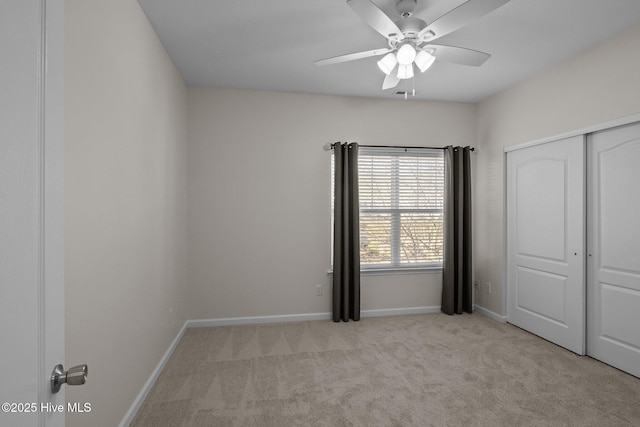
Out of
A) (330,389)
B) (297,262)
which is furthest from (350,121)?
(330,389)

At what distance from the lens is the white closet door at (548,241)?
10.2 ft

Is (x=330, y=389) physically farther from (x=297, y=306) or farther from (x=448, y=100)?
(x=448, y=100)

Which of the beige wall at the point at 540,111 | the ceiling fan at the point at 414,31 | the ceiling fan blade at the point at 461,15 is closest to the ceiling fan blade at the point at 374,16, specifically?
the ceiling fan at the point at 414,31

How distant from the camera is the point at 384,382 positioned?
255cm

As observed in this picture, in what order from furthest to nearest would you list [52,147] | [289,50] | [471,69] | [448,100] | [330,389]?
[448,100] < [471,69] < [289,50] < [330,389] < [52,147]

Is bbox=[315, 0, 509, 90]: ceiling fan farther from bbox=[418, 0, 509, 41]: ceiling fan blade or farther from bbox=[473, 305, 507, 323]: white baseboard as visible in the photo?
bbox=[473, 305, 507, 323]: white baseboard

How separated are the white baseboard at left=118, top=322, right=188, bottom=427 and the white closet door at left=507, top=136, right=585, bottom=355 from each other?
3.63 meters

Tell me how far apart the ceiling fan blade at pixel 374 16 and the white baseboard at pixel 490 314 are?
3407mm

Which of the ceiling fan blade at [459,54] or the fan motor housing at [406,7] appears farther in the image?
the ceiling fan blade at [459,54]

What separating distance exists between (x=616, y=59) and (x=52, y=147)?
147 inches

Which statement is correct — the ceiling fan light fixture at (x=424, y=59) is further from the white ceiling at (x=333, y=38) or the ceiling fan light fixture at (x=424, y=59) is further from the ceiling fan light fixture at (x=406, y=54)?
the white ceiling at (x=333, y=38)

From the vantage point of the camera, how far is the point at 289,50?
2943 millimetres

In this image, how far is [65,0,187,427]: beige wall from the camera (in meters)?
1.46

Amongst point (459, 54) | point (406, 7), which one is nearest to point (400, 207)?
point (459, 54)
